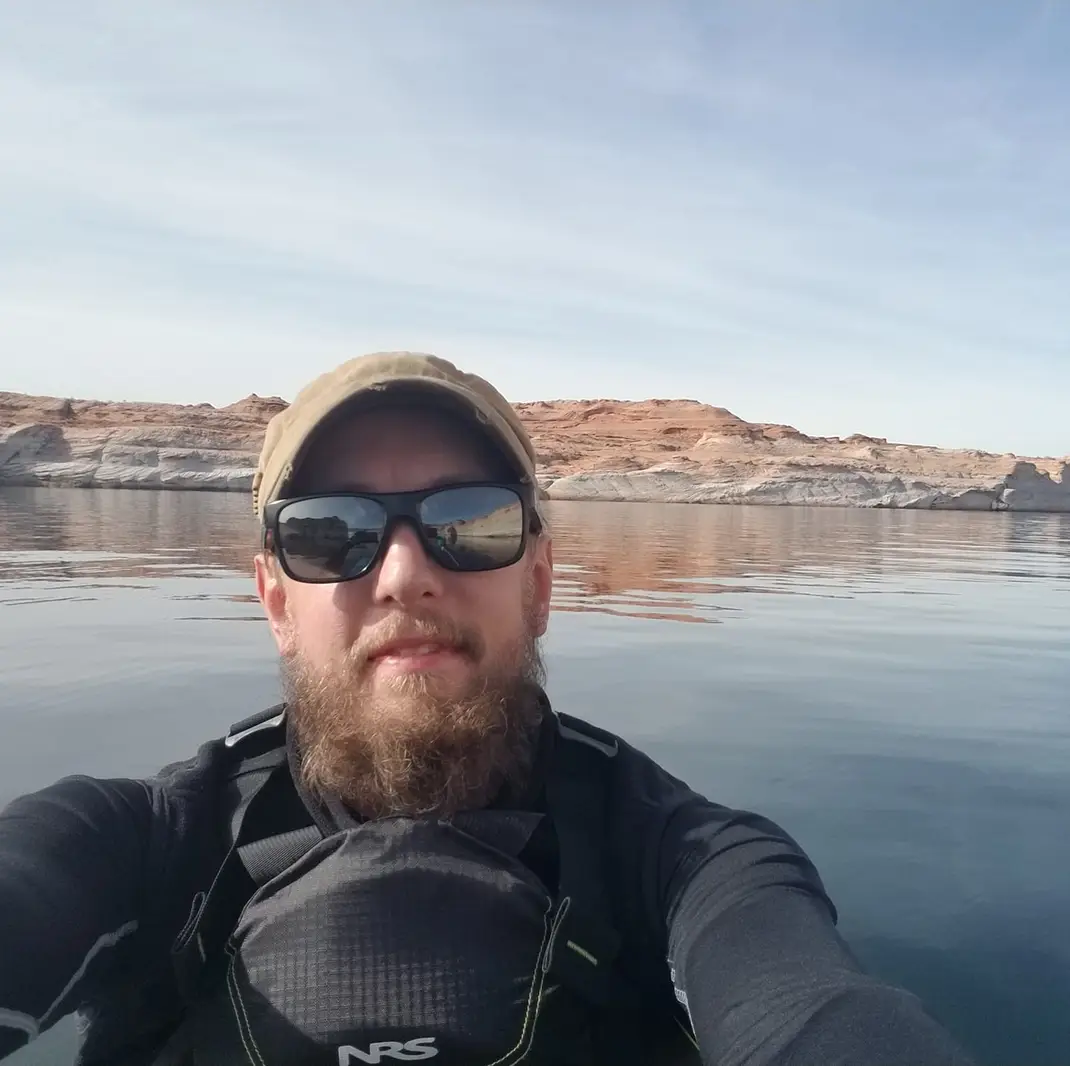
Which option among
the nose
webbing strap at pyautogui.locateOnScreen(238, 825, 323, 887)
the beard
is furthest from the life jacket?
the nose

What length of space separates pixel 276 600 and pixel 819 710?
11.4 ft

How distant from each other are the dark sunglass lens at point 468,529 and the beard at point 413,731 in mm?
160

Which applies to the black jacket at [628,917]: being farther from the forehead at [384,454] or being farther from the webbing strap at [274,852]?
the forehead at [384,454]

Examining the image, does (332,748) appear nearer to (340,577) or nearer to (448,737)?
(448,737)

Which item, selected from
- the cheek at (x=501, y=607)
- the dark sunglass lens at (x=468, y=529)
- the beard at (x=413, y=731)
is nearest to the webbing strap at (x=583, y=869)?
the beard at (x=413, y=731)

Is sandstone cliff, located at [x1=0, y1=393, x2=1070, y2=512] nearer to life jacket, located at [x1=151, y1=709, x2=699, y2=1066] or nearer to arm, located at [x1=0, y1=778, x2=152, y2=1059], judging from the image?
arm, located at [x1=0, y1=778, x2=152, y2=1059]

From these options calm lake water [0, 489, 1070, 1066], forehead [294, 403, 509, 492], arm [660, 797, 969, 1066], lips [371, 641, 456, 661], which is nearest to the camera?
arm [660, 797, 969, 1066]

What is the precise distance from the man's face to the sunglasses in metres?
0.03

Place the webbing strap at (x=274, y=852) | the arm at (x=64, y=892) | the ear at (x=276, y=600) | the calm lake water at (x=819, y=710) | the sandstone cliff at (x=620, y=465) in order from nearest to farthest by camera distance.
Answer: the arm at (x=64, y=892), the webbing strap at (x=274, y=852), the ear at (x=276, y=600), the calm lake water at (x=819, y=710), the sandstone cliff at (x=620, y=465)

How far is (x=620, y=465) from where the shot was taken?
65.1 meters

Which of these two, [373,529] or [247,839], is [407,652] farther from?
[247,839]

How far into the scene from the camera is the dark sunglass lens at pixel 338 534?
2.03 meters

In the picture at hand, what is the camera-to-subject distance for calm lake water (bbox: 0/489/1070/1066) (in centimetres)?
247

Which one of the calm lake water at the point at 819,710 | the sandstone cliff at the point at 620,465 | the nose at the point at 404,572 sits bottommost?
the calm lake water at the point at 819,710
